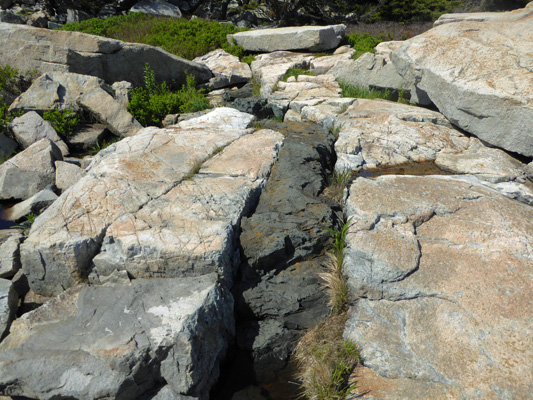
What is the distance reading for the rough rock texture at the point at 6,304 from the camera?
4.35m

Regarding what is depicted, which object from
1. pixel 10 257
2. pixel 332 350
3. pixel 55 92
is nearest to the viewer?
pixel 332 350

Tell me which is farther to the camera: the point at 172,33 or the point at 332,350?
the point at 172,33

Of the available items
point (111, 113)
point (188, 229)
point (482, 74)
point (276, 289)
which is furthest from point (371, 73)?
point (188, 229)

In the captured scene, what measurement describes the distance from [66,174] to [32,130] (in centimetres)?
200

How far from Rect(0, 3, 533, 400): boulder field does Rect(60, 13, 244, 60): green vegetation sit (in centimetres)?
732

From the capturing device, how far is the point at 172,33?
15062mm

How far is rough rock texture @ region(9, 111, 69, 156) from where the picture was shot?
857 cm

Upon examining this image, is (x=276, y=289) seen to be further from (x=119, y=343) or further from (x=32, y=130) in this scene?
(x=32, y=130)

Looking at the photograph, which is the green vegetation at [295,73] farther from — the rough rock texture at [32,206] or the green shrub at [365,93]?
the rough rock texture at [32,206]

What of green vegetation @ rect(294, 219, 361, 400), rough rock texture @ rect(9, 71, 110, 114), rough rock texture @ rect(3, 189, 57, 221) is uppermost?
rough rock texture @ rect(9, 71, 110, 114)

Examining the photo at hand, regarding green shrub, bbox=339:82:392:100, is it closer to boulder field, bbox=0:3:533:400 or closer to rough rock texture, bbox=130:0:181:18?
boulder field, bbox=0:3:533:400

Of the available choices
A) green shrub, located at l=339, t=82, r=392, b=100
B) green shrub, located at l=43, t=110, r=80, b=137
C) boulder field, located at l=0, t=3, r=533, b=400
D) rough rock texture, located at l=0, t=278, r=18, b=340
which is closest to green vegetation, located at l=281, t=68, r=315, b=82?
green shrub, located at l=339, t=82, r=392, b=100

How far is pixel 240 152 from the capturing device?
669cm

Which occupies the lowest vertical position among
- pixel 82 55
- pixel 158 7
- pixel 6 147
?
pixel 6 147
